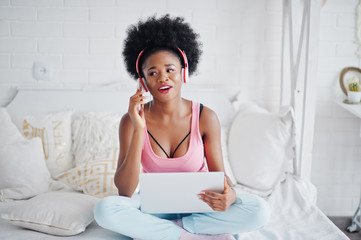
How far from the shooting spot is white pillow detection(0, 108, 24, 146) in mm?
2150

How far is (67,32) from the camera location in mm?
2459

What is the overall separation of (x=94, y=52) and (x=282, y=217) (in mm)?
1456

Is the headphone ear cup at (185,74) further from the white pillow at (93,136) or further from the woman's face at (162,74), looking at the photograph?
the white pillow at (93,136)

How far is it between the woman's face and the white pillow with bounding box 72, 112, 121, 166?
724mm

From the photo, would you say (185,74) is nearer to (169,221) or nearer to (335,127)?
(169,221)

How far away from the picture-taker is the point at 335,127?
100 inches

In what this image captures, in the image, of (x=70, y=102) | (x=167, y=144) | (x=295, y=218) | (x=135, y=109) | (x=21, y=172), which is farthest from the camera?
(x=70, y=102)

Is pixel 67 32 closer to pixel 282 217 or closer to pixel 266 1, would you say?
pixel 266 1

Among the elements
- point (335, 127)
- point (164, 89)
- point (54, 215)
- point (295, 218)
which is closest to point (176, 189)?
point (164, 89)

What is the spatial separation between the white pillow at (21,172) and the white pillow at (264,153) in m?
1.01

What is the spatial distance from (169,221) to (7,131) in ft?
3.69

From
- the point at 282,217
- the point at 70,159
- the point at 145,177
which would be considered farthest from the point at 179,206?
the point at 70,159

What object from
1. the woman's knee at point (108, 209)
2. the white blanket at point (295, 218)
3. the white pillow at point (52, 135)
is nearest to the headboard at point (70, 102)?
the white pillow at point (52, 135)

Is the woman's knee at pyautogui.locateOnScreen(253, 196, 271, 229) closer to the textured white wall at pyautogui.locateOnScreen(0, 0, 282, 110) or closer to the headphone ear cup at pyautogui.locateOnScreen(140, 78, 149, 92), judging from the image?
the headphone ear cup at pyautogui.locateOnScreen(140, 78, 149, 92)
